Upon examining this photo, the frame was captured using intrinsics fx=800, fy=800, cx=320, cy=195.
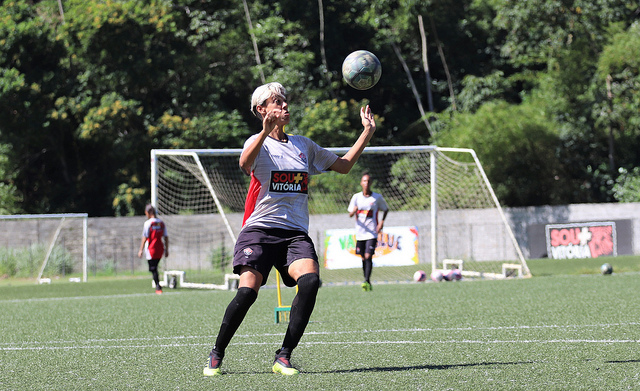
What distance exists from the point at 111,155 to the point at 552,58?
56.1 ft

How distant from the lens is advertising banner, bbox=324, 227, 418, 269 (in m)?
21.2

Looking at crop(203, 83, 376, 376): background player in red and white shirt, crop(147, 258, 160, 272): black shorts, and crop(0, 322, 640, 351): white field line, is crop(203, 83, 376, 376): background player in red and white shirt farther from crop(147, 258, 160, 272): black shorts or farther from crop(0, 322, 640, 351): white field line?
crop(147, 258, 160, 272): black shorts

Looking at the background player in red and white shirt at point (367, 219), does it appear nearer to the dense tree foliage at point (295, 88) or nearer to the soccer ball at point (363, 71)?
the soccer ball at point (363, 71)

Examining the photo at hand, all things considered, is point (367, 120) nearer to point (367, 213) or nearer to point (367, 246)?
point (367, 213)

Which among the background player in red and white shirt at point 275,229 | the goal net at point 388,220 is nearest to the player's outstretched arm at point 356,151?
the background player in red and white shirt at point 275,229

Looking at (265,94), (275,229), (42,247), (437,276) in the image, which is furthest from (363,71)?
(42,247)

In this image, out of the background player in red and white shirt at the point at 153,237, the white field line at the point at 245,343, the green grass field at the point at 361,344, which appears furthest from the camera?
the background player in red and white shirt at the point at 153,237

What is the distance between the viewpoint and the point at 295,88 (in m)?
31.1

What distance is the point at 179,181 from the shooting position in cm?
2333

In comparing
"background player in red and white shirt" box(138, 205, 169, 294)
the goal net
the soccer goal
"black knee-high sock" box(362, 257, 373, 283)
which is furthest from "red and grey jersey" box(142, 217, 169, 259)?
the soccer goal

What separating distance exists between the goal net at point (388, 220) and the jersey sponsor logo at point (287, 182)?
1251 centimetres

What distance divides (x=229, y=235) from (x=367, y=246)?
1201cm

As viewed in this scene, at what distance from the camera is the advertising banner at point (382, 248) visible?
21203 millimetres

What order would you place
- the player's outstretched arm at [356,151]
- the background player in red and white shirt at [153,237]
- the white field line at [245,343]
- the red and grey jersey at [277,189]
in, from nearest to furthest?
the red and grey jersey at [277,189], the player's outstretched arm at [356,151], the white field line at [245,343], the background player in red and white shirt at [153,237]
